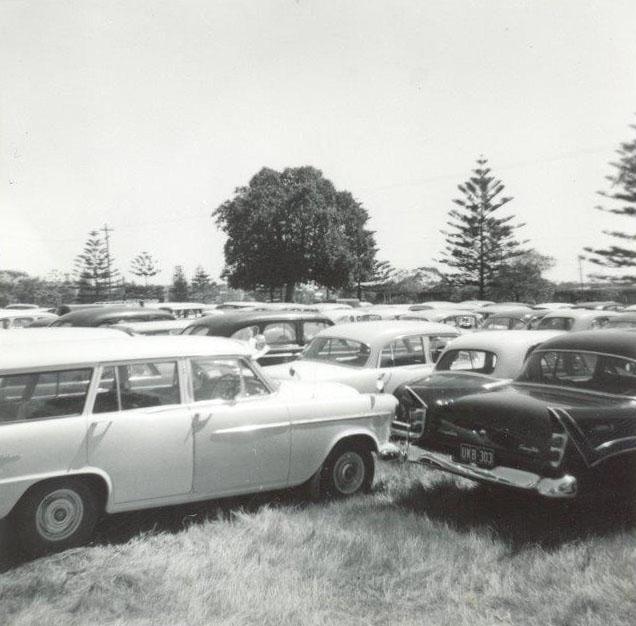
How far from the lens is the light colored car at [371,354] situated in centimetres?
827

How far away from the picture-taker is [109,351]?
4.95 metres

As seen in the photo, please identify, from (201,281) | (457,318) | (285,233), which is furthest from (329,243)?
(201,281)

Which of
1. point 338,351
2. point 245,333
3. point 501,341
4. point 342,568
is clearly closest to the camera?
point 342,568

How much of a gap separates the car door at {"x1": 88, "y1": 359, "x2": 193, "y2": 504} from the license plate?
2.15 metres

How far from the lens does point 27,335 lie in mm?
8477

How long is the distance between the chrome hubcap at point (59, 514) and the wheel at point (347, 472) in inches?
79.2

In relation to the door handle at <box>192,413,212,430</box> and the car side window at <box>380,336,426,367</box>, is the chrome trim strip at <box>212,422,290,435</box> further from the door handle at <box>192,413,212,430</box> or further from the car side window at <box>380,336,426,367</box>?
the car side window at <box>380,336,426,367</box>

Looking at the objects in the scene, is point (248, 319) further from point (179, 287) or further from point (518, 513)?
point (179, 287)

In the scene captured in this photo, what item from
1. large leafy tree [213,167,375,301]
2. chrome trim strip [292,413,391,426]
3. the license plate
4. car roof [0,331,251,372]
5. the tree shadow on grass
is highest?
large leafy tree [213,167,375,301]

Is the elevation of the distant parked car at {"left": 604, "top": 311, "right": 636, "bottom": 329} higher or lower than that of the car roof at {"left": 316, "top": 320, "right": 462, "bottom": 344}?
lower

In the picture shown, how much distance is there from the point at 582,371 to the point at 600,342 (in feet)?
0.97

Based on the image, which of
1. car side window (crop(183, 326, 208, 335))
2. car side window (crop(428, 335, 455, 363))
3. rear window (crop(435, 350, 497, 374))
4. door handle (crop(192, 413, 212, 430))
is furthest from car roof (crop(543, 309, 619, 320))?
door handle (crop(192, 413, 212, 430))

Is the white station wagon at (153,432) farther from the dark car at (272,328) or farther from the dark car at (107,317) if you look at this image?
the dark car at (107,317)

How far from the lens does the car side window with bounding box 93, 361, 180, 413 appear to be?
4.86 meters
